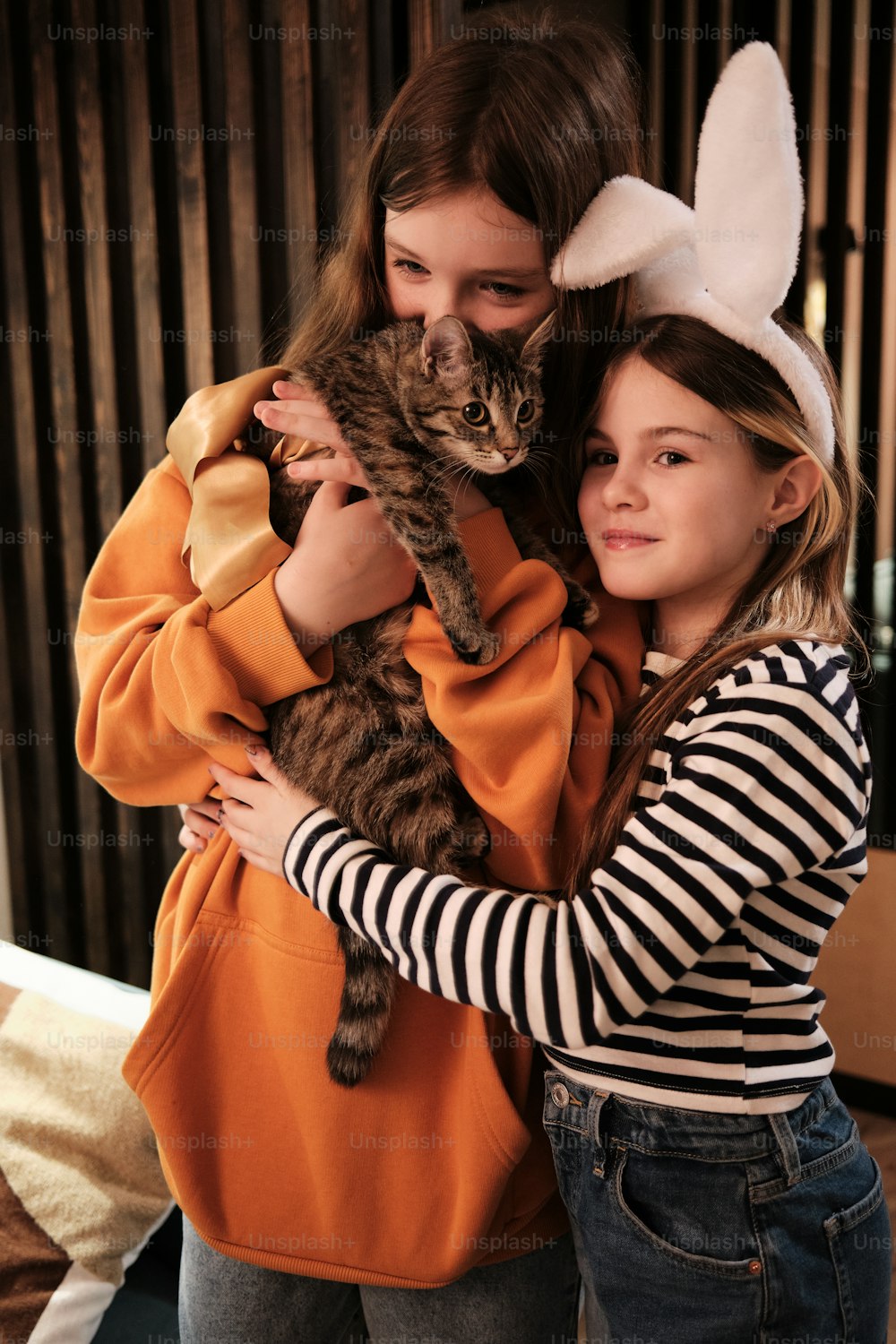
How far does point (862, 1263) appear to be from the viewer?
36.1 inches

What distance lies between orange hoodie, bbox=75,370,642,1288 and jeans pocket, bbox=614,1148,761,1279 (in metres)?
0.13

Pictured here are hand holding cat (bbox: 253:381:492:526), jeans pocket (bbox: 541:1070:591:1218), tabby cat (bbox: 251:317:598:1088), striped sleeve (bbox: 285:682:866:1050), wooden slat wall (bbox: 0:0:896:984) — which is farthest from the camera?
wooden slat wall (bbox: 0:0:896:984)

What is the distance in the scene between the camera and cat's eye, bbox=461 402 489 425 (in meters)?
1.20

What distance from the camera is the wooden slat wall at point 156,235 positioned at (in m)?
1.83

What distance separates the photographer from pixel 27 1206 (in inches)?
56.1

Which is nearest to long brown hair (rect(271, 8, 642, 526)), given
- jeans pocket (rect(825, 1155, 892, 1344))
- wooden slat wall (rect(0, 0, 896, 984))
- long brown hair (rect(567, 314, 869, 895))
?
long brown hair (rect(567, 314, 869, 895))

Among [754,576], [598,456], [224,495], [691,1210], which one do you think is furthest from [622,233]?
[691,1210]

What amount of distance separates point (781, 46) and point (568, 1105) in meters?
2.66

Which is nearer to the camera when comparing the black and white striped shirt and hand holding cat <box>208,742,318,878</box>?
the black and white striped shirt

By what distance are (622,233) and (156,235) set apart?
137 centimetres

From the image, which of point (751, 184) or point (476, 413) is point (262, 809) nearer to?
point (476, 413)

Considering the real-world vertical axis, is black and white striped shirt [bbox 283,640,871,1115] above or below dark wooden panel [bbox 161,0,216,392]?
below

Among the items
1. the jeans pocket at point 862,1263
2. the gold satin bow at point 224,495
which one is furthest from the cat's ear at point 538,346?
the jeans pocket at point 862,1263

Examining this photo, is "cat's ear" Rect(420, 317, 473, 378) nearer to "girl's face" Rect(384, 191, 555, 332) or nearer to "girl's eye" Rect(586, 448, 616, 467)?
"girl's face" Rect(384, 191, 555, 332)
